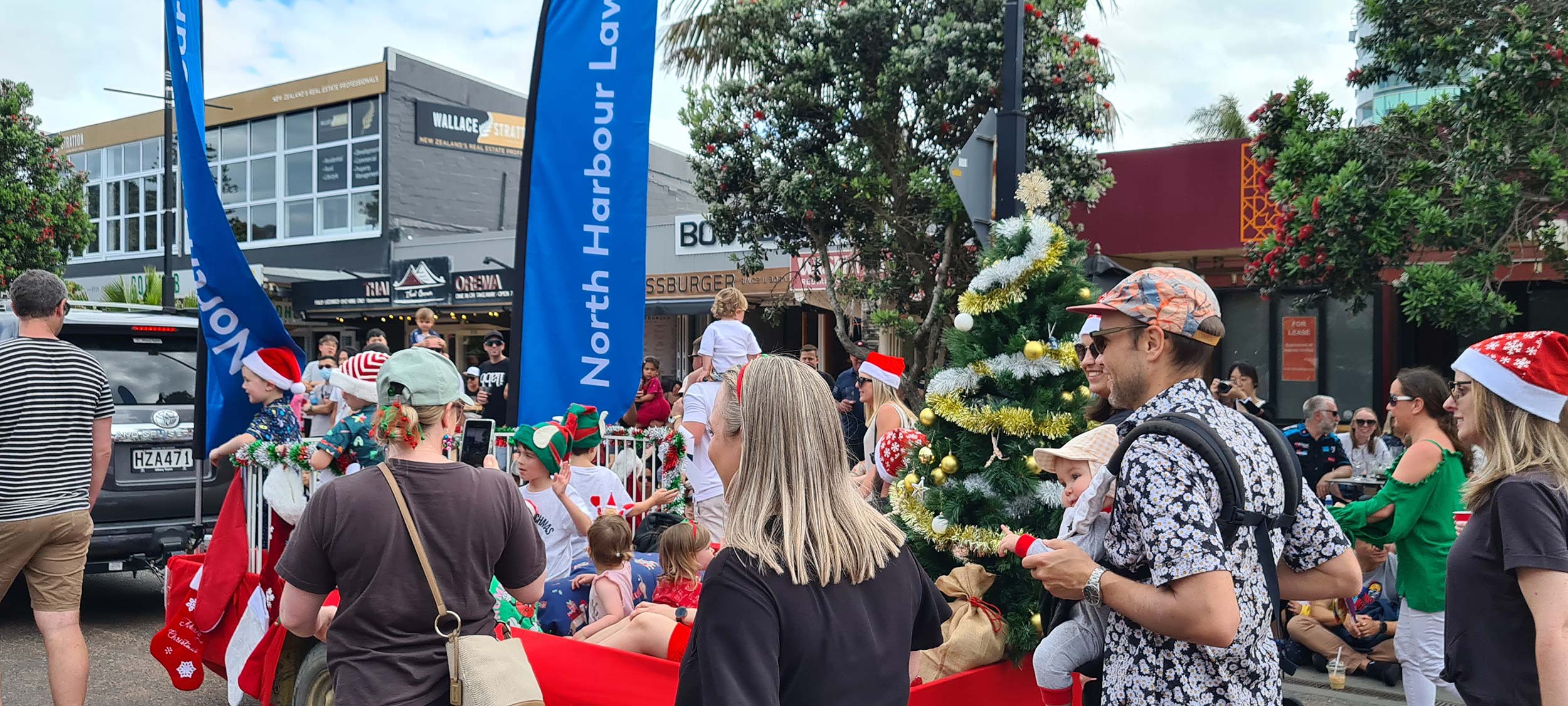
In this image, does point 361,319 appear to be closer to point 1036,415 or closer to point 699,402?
point 699,402

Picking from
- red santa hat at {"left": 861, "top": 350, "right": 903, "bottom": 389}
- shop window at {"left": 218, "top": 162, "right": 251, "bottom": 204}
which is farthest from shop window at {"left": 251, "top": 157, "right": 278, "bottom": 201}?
red santa hat at {"left": 861, "top": 350, "right": 903, "bottom": 389}

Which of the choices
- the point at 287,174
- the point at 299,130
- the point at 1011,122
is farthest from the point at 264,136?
the point at 1011,122

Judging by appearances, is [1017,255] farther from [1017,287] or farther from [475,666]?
[475,666]

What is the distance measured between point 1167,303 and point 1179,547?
0.55m

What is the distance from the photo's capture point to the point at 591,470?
5.51 m

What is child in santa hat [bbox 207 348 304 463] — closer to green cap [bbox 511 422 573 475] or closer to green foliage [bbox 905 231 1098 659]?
green cap [bbox 511 422 573 475]

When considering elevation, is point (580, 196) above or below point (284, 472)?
above

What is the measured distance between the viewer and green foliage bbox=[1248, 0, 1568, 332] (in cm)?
830

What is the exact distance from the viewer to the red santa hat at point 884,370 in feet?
21.3

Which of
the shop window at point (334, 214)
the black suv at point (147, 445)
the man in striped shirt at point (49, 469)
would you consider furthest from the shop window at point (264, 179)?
the man in striped shirt at point (49, 469)

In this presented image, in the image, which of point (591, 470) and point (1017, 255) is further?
point (591, 470)

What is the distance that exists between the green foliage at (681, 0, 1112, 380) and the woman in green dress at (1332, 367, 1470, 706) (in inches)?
241

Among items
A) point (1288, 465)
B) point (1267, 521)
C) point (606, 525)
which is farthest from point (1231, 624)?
point (606, 525)

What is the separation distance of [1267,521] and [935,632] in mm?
764
